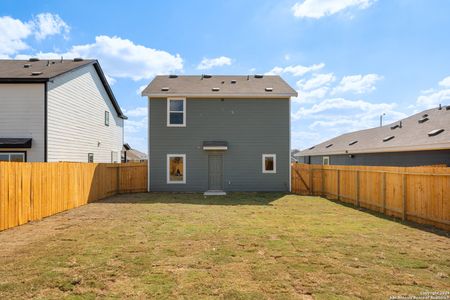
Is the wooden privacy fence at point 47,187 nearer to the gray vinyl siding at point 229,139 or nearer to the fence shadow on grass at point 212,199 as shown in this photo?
the fence shadow on grass at point 212,199

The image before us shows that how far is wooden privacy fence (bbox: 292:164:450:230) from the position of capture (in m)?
8.29

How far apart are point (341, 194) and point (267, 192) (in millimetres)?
4158

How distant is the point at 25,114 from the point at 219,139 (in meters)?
9.26

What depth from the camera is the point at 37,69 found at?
50.3 feet

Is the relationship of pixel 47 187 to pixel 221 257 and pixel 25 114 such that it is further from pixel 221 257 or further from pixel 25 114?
Answer: pixel 221 257

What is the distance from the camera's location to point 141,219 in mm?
9578

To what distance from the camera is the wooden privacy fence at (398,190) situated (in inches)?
326

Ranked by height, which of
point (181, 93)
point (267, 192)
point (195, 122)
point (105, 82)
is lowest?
point (267, 192)

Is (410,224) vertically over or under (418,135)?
under

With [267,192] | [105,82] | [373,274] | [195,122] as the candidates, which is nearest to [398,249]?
[373,274]

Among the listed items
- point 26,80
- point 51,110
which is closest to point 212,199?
point 51,110

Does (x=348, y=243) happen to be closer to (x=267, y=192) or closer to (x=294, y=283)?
(x=294, y=283)

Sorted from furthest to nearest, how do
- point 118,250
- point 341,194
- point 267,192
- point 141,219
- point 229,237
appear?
point 267,192
point 341,194
point 141,219
point 229,237
point 118,250

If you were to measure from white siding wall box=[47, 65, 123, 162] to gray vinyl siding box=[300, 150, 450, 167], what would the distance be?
16.7m
